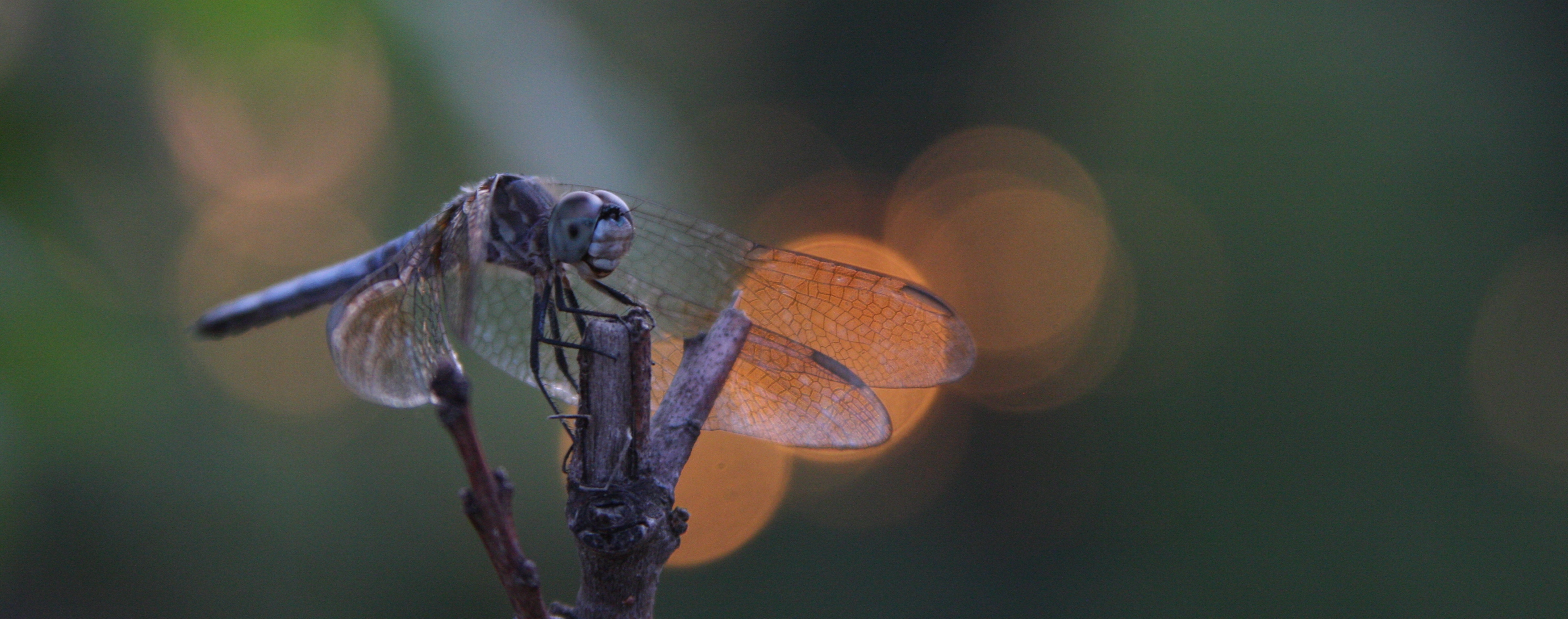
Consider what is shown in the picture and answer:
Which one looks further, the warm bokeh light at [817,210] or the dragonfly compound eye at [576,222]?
the warm bokeh light at [817,210]

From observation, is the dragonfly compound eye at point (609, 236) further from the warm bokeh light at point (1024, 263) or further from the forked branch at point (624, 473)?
the warm bokeh light at point (1024, 263)

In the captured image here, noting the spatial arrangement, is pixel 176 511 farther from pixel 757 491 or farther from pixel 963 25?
pixel 963 25

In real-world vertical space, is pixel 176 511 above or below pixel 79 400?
below

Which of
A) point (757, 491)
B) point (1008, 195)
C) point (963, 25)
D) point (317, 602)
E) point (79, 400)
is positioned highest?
point (963, 25)

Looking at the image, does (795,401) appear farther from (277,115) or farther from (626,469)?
(277,115)

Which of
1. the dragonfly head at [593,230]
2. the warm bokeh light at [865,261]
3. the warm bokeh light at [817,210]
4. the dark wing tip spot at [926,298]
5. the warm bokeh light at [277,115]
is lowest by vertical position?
the dragonfly head at [593,230]

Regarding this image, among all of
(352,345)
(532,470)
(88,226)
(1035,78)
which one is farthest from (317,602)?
(1035,78)

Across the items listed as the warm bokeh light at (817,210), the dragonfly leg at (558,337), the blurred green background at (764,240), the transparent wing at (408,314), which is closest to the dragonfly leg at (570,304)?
A: the dragonfly leg at (558,337)
